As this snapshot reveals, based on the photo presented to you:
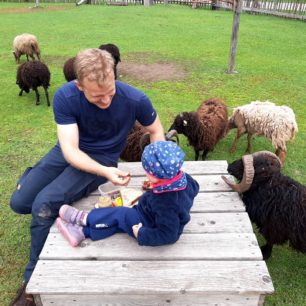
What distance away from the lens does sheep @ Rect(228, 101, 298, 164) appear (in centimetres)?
477

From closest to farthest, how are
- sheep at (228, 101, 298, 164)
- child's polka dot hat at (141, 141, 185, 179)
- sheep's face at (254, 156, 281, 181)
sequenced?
child's polka dot hat at (141, 141, 185, 179) < sheep's face at (254, 156, 281, 181) < sheep at (228, 101, 298, 164)

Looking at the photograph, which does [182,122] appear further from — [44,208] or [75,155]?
[44,208]

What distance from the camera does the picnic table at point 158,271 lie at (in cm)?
226

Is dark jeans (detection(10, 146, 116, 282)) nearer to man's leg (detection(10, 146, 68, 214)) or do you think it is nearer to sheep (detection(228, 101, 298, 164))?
man's leg (detection(10, 146, 68, 214))

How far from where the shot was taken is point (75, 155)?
9.41 ft

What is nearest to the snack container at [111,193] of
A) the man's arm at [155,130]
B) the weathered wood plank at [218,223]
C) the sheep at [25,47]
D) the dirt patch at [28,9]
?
the weathered wood plank at [218,223]

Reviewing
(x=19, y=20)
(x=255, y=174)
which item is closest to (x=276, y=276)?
(x=255, y=174)

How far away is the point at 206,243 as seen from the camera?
8.54 ft

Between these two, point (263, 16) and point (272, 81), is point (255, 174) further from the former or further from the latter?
point (263, 16)

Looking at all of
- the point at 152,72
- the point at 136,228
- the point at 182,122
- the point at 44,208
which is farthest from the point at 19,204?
the point at 152,72

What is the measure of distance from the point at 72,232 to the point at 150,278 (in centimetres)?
73

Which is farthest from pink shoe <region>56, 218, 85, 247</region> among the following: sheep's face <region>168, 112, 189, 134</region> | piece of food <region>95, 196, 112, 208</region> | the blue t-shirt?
sheep's face <region>168, 112, 189, 134</region>

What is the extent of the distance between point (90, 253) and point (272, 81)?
7696 mm

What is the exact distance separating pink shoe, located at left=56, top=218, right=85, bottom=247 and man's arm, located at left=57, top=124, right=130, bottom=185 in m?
0.47
